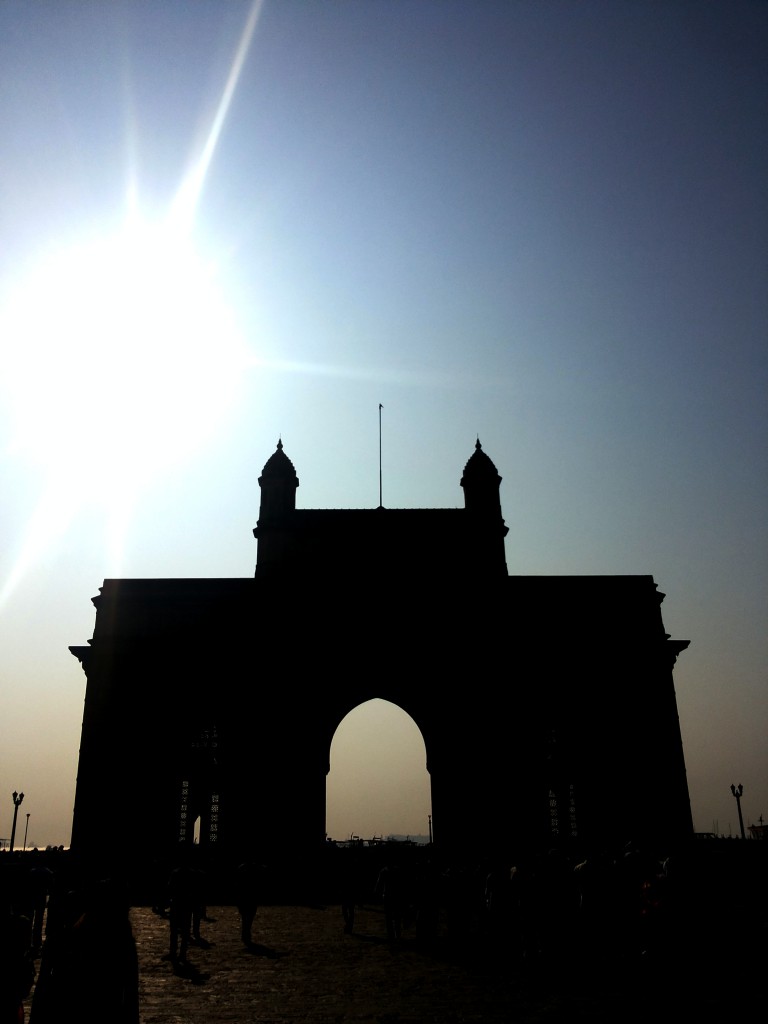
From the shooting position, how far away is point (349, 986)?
36.1ft

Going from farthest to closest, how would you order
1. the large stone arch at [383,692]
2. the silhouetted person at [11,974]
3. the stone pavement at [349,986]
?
the large stone arch at [383,692], the stone pavement at [349,986], the silhouetted person at [11,974]

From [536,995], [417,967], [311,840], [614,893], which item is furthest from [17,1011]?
[311,840]

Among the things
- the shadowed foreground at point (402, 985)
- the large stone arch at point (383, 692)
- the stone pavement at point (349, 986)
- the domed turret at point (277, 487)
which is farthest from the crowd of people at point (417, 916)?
the domed turret at point (277, 487)

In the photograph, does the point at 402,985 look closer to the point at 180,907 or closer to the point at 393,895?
the point at 180,907

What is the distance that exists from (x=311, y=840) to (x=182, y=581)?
11.2m

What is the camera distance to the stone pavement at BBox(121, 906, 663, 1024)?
9.26m

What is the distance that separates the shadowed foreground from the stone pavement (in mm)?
16

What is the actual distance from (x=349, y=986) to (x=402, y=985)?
74 centimetres

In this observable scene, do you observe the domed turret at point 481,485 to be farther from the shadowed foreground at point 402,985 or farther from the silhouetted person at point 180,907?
the silhouetted person at point 180,907

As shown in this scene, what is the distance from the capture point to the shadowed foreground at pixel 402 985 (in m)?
9.27

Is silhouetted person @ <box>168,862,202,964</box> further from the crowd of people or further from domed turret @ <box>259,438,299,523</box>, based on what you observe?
domed turret @ <box>259,438,299,523</box>

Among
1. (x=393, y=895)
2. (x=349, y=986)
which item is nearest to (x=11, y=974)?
(x=349, y=986)

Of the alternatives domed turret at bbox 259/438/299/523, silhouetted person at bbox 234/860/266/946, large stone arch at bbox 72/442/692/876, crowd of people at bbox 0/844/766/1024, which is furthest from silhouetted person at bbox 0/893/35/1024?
domed turret at bbox 259/438/299/523

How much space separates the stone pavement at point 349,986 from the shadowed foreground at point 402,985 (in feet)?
0.05
